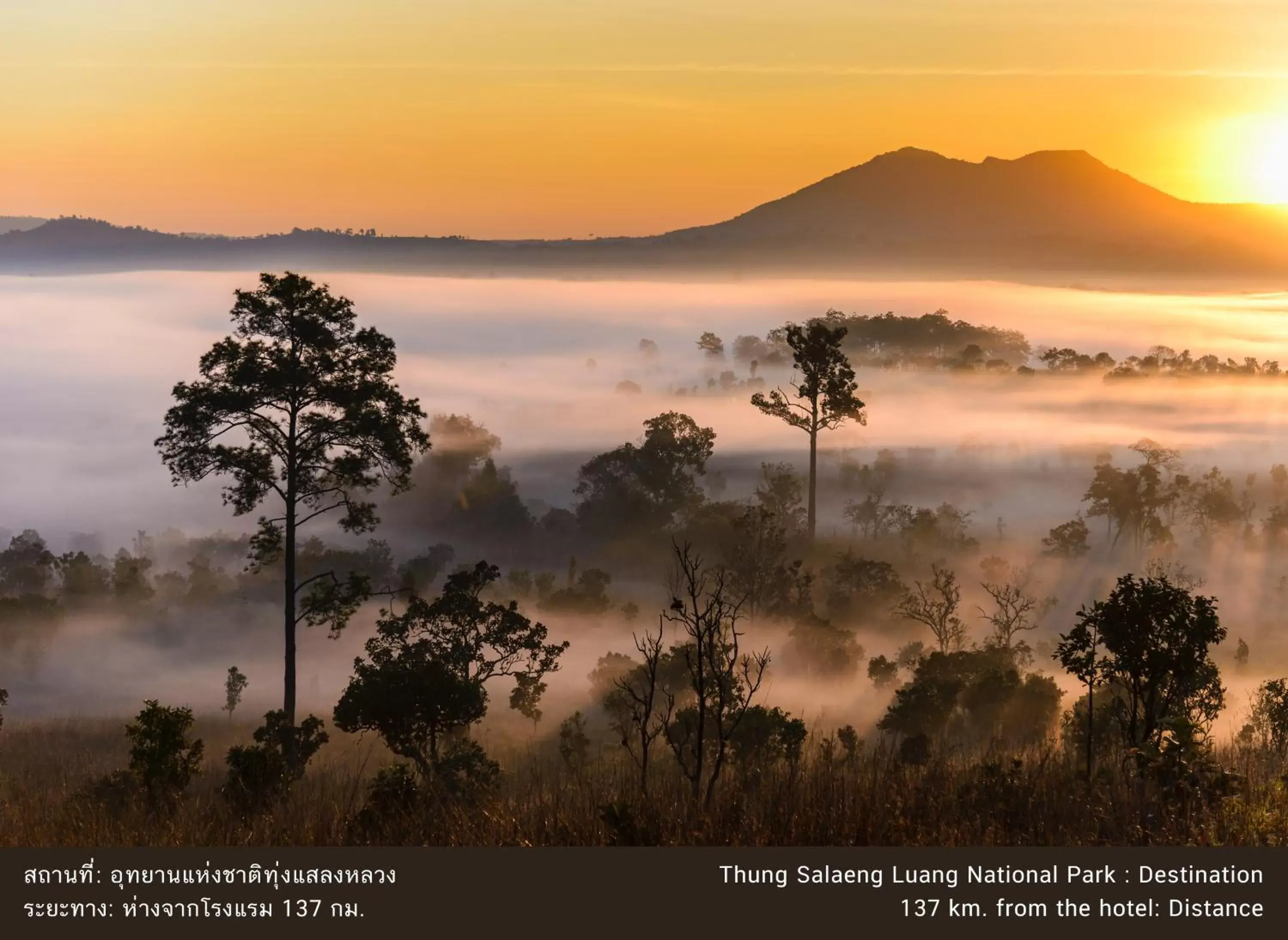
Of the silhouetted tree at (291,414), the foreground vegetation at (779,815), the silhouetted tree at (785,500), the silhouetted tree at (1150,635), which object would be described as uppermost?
the silhouetted tree at (291,414)

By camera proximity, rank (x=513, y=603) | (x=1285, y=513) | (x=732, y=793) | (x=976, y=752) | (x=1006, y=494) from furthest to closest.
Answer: (x=1006, y=494), (x=1285, y=513), (x=976, y=752), (x=513, y=603), (x=732, y=793)

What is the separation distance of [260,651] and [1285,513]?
10948 cm

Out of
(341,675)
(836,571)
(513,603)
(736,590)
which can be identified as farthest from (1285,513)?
(513,603)

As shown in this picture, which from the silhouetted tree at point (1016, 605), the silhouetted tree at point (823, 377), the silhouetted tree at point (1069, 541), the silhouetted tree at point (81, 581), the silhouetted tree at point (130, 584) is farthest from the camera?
the silhouetted tree at point (1069, 541)

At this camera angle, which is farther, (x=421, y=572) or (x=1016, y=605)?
(x=1016, y=605)

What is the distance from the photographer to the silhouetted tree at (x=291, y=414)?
36.7 meters

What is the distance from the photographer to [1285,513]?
144 meters

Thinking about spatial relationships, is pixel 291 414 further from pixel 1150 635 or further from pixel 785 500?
pixel 785 500

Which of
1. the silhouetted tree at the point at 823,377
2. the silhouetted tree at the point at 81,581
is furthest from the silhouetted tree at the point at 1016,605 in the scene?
the silhouetted tree at the point at 81,581

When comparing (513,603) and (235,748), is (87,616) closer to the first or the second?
(513,603)

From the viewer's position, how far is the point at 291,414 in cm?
3722

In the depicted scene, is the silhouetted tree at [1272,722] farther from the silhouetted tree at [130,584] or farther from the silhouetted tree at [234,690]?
the silhouetted tree at [130,584]

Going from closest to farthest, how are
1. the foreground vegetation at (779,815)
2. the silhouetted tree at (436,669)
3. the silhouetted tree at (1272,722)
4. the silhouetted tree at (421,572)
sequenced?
the foreground vegetation at (779,815) < the silhouetted tree at (436,669) < the silhouetted tree at (1272,722) < the silhouetted tree at (421,572)

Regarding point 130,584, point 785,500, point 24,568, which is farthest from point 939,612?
point 24,568
